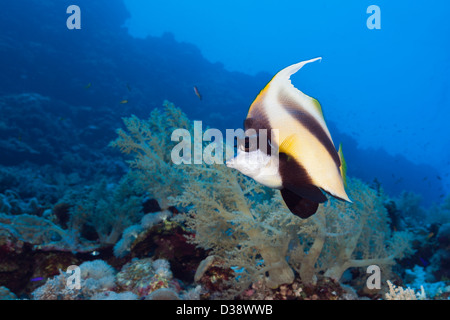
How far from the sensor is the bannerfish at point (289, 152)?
2.39 ft

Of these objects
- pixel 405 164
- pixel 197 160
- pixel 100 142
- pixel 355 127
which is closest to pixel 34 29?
pixel 100 142

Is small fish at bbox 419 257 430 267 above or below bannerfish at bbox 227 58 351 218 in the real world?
below

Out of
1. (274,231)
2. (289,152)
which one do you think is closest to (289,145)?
(289,152)

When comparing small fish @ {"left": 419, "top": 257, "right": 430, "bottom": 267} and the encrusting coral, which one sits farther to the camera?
small fish @ {"left": 419, "top": 257, "right": 430, "bottom": 267}

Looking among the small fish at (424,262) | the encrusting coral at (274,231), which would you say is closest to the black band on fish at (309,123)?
the encrusting coral at (274,231)

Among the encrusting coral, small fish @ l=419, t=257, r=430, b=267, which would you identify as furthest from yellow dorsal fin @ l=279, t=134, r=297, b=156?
small fish @ l=419, t=257, r=430, b=267

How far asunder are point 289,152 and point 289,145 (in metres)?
0.02

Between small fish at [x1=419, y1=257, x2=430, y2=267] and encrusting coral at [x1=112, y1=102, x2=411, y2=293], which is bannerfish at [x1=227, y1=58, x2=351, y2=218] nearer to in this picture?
encrusting coral at [x1=112, y1=102, x2=411, y2=293]

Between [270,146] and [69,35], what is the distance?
43.4 meters

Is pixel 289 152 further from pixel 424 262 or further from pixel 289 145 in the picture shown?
pixel 424 262

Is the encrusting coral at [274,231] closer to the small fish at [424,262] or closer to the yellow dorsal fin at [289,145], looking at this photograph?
the yellow dorsal fin at [289,145]

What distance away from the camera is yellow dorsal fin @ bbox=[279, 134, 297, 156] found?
0.75 meters
